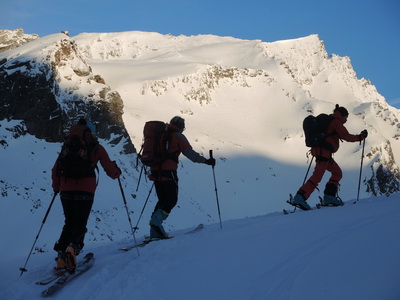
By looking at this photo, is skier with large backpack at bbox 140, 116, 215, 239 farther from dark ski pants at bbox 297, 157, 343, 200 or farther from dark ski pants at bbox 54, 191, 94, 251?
dark ski pants at bbox 297, 157, 343, 200

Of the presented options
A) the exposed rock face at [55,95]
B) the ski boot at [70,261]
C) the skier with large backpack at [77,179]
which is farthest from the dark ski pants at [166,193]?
the exposed rock face at [55,95]

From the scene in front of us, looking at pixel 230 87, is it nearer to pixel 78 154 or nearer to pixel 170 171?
pixel 170 171

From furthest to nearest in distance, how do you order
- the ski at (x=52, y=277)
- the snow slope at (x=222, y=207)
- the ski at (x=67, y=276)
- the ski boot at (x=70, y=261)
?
the ski boot at (x=70, y=261) < the ski at (x=52, y=277) < the ski at (x=67, y=276) < the snow slope at (x=222, y=207)

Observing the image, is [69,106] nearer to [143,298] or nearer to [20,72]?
[20,72]

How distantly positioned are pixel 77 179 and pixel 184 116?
8420 cm

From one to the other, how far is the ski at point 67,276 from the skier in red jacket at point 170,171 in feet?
4.90

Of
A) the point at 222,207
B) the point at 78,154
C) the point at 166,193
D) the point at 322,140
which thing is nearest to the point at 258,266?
the point at 78,154

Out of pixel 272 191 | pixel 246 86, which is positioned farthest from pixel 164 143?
pixel 246 86

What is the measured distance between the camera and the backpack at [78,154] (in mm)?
6594

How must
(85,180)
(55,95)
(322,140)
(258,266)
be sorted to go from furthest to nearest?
(55,95), (322,140), (85,180), (258,266)

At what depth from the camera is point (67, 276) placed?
616 centimetres

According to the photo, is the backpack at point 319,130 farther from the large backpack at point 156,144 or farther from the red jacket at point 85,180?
the red jacket at point 85,180

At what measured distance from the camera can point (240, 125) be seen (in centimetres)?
9919

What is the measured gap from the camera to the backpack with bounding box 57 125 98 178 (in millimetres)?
6594
